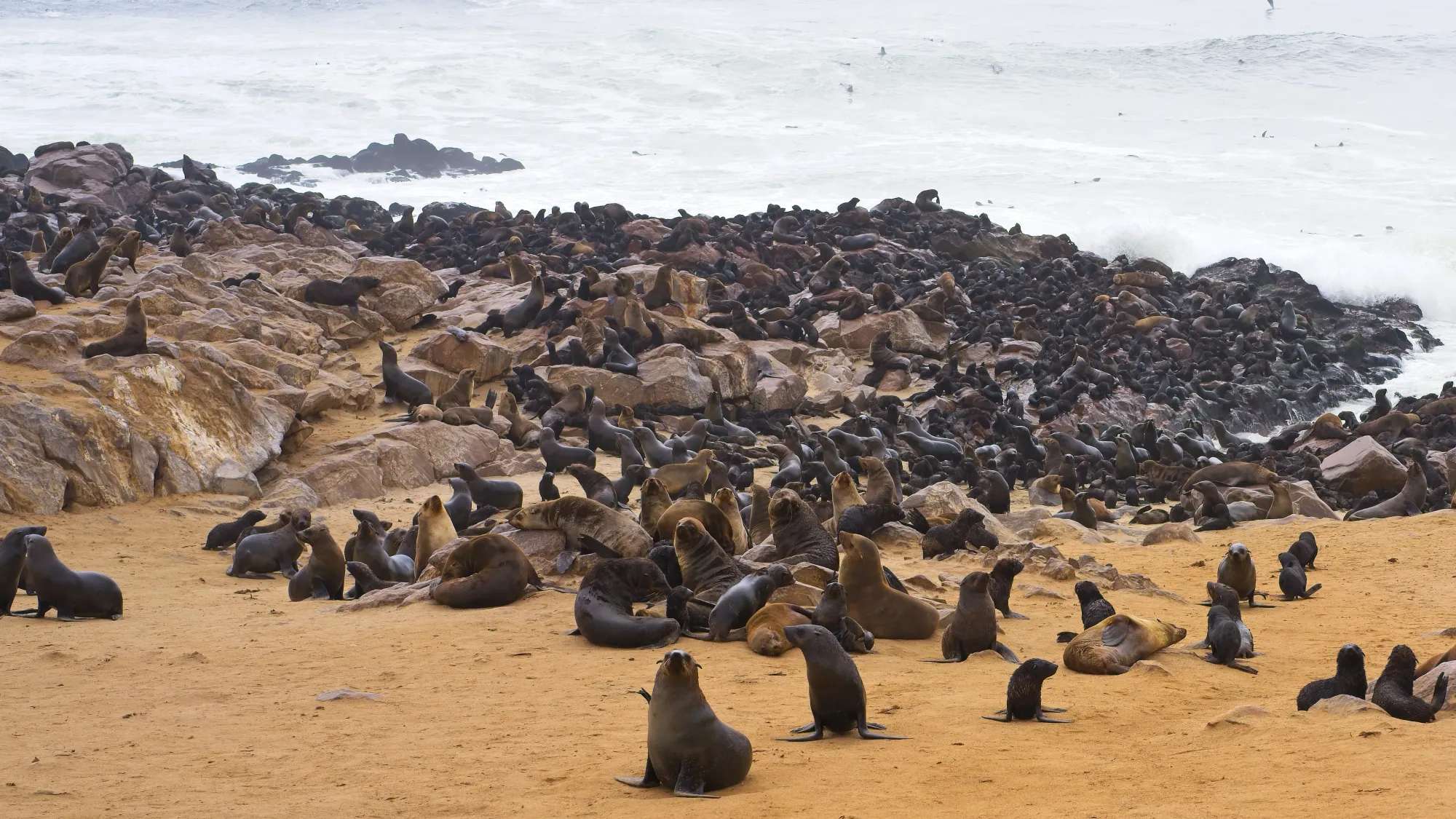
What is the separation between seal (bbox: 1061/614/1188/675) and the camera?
22.5 ft

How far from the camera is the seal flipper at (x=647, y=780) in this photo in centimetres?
468

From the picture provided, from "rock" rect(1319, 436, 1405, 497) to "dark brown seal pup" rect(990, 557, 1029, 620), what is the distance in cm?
905

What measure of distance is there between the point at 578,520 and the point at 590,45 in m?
68.9

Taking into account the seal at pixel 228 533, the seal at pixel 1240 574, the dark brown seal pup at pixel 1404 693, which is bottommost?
the seal at pixel 228 533

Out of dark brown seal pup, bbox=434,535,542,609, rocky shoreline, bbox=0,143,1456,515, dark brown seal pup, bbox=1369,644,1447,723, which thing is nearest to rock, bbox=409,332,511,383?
rocky shoreline, bbox=0,143,1456,515

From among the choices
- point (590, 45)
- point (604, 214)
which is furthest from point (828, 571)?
point (590, 45)

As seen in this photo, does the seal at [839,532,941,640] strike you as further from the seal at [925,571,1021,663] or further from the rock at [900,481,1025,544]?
the rock at [900,481,1025,544]

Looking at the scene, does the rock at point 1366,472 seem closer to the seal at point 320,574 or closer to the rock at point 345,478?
the rock at point 345,478

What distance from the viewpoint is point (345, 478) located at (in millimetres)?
13266

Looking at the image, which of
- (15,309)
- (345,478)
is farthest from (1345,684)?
(15,309)

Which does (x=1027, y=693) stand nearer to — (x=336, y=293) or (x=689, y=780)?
(x=689, y=780)

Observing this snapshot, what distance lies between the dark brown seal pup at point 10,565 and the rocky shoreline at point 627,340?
118 inches

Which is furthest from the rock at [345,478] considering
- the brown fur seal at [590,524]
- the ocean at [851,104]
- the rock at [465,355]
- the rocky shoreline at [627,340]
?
the ocean at [851,104]

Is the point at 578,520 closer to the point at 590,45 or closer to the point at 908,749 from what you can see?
the point at 908,749
